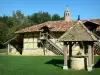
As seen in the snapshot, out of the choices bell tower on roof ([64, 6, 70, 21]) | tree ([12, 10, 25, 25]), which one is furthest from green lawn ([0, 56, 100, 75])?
tree ([12, 10, 25, 25])

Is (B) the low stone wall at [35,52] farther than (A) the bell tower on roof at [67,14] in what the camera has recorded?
No

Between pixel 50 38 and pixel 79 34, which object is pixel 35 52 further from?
pixel 79 34

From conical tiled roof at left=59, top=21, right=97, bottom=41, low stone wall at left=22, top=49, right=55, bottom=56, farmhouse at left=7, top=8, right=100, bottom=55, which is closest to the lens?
conical tiled roof at left=59, top=21, right=97, bottom=41

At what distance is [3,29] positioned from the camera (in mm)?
65500

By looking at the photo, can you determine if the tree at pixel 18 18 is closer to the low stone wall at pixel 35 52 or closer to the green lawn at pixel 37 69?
the low stone wall at pixel 35 52

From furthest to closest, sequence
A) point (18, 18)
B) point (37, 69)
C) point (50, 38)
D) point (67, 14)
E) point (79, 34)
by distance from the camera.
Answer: point (18, 18), point (67, 14), point (50, 38), point (79, 34), point (37, 69)

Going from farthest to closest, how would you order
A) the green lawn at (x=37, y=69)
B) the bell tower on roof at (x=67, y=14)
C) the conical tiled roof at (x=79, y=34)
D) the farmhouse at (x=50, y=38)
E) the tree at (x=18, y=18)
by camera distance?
1. the tree at (x=18, y=18)
2. the bell tower on roof at (x=67, y=14)
3. the farmhouse at (x=50, y=38)
4. the conical tiled roof at (x=79, y=34)
5. the green lawn at (x=37, y=69)

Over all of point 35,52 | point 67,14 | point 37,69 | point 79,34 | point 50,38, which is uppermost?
point 67,14

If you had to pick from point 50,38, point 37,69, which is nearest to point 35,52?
point 50,38

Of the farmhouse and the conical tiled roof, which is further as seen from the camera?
the farmhouse

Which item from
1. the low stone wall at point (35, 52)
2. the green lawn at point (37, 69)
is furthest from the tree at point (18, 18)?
the green lawn at point (37, 69)

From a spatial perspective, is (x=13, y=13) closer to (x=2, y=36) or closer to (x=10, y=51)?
(x=2, y=36)

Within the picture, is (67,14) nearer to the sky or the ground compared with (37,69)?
nearer to the sky

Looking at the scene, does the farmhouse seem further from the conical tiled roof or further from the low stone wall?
the conical tiled roof
